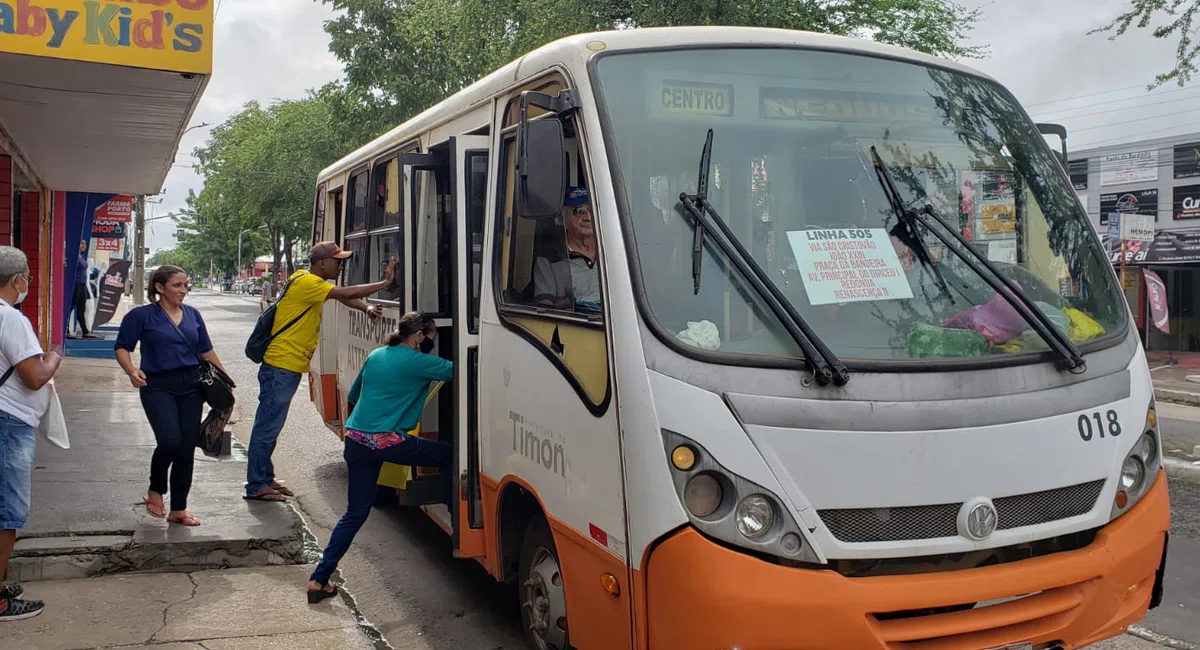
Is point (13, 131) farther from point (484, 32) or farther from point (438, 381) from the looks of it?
point (484, 32)

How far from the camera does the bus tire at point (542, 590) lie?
4.15 m

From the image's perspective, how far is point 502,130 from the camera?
4.75 metres

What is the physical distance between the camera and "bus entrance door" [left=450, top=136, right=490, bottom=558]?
16.2 ft

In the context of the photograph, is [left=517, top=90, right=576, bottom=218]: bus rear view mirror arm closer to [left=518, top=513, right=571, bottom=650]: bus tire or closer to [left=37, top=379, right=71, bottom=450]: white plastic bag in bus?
[left=518, top=513, right=571, bottom=650]: bus tire

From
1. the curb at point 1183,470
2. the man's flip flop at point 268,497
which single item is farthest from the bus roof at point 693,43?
the curb at point 1183,470

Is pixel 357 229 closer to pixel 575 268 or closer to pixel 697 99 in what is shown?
pixel 575 268

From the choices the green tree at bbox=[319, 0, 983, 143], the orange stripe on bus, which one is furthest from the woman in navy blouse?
the green tree at bbox=[319, 0, 983, 143]

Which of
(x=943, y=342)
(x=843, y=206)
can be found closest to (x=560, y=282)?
(x=843, y=206)

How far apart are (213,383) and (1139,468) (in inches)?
211

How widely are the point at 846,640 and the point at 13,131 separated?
10.8 meters

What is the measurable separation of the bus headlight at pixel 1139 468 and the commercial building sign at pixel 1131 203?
2558cm

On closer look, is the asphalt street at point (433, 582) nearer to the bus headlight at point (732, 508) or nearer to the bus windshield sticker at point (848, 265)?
the bus headlight at point (732, 508)

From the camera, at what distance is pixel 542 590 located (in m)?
4.25

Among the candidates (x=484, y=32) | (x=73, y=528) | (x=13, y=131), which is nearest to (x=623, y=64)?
(x=73, y=528)
